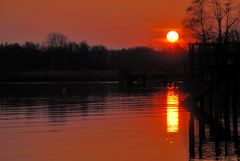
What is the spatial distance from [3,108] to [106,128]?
2683 cm

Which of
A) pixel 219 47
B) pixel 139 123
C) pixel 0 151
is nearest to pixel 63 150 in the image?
pixel 0 151

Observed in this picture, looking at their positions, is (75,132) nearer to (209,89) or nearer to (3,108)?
(209,89)

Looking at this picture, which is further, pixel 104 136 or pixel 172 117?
pixel 172 117

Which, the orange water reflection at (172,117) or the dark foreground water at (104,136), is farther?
the orange water reflection at (172,117)

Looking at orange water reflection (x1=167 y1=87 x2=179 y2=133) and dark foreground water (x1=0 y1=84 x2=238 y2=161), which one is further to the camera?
orange water reflection (x1=167 y1=87 x2=179 y2=133)

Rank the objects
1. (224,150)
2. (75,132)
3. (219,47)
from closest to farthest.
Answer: (224,150), (219,47), (75,132)

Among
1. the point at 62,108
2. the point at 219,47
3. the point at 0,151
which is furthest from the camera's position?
the point at 62,108

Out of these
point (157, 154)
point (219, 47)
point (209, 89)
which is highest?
point (219, 47)

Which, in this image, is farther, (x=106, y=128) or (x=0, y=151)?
(x=106, y=128)

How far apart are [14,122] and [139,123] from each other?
10644mm

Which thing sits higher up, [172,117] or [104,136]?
[172,117]

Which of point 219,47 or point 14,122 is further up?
point 219,47

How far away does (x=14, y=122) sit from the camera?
5241 centimetres

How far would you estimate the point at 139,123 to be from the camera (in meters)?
49.8
